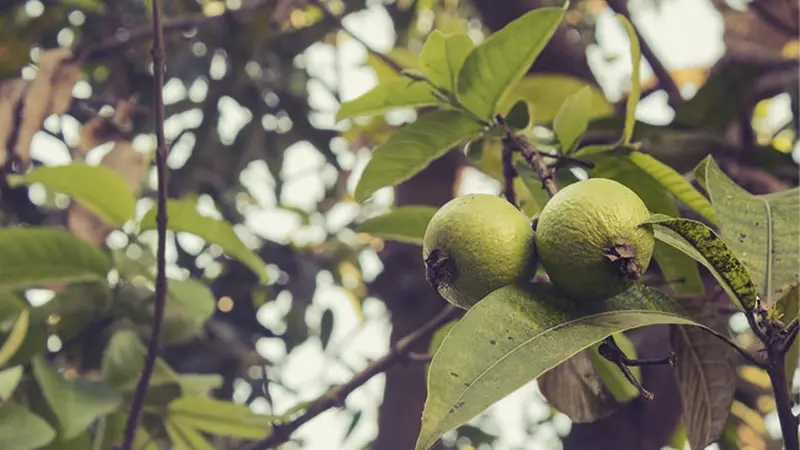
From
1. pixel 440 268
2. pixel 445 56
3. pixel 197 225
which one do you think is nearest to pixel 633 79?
pixel 445 56

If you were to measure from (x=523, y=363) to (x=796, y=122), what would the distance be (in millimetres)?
921

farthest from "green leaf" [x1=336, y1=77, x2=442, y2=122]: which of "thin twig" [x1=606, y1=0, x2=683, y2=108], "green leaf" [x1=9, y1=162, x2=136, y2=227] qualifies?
"thin twig" [x1=606, y1=0, x2=683, y2=108]

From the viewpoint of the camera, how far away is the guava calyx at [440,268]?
0.51 metres

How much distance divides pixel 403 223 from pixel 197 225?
290 mm

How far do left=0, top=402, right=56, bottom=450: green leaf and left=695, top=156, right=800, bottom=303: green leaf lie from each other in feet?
2.21

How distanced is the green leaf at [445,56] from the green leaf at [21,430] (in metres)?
0.53

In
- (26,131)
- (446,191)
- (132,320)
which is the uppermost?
(26,131)

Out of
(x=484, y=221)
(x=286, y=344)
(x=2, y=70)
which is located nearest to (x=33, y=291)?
(x=2, y=70)

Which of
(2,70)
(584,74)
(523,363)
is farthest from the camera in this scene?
(584,74)

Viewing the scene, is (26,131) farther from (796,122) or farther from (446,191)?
(796,122)

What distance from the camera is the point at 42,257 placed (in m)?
0.88

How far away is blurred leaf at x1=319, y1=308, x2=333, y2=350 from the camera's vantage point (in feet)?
4.93

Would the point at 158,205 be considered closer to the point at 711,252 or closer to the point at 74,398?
the point at 74,398

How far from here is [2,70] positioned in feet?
4.04
